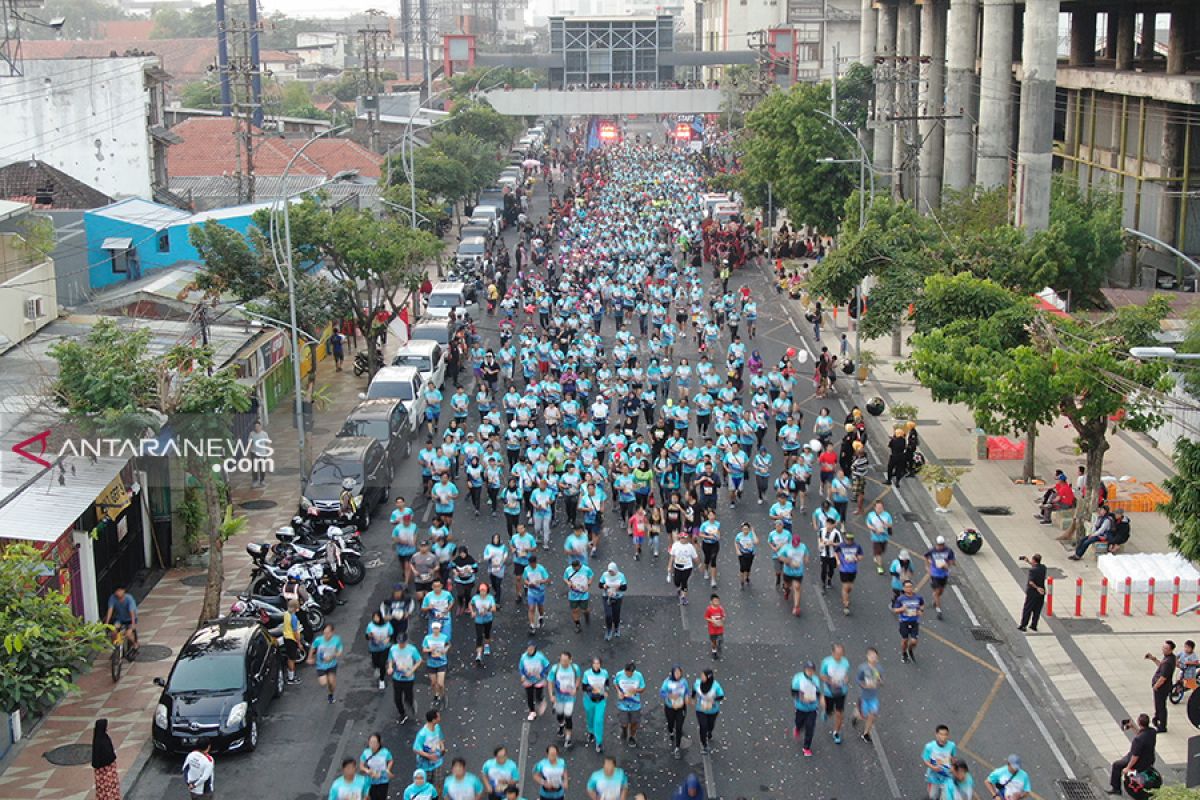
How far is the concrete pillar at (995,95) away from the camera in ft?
149

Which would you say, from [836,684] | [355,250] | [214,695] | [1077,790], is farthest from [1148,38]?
[214,695]

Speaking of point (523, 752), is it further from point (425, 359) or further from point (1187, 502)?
point (425, 359)

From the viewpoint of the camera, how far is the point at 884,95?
58.2 meters

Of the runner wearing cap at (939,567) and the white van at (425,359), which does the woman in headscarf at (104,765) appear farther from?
the white van at (425,359)

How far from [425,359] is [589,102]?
61.3 metres

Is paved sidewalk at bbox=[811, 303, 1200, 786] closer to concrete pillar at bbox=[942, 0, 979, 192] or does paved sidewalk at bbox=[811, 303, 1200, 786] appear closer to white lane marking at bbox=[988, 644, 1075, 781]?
white lane marking at bbox=[988, 644, 1075, 781]

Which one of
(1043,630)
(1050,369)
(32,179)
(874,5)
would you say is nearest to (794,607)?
(1043,630)

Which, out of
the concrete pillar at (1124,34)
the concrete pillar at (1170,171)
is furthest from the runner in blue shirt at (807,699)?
the concrete pillar at (1124,34)

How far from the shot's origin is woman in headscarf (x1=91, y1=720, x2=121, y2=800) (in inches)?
663

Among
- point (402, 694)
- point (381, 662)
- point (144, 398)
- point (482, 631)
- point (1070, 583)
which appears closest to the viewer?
point (402, 694)

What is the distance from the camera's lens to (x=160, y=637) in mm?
22641

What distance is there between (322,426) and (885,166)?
34.5 m

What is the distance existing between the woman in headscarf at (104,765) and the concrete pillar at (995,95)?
34.3 metres

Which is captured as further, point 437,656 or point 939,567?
point 939,567
